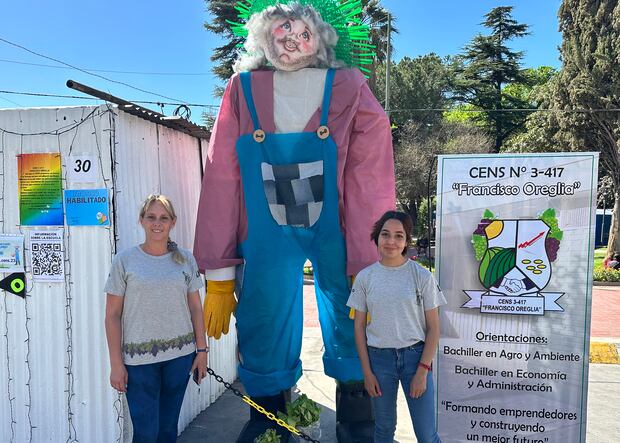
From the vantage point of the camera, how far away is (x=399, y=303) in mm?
2082

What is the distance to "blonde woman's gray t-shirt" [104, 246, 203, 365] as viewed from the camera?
6.77 feet

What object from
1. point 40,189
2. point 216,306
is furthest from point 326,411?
point 40,189

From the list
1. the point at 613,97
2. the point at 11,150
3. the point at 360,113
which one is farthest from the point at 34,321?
the point at 613,97

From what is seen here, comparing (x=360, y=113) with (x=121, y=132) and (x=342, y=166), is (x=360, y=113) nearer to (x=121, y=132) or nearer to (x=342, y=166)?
(x=342, y=166)

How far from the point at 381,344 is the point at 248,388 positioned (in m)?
0.99

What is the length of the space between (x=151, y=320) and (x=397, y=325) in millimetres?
1033

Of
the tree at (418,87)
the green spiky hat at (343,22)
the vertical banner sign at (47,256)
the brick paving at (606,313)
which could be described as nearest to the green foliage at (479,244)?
the green spiky hat at (343,22)

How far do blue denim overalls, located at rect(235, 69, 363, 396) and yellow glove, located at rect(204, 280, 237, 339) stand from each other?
0.29 ft

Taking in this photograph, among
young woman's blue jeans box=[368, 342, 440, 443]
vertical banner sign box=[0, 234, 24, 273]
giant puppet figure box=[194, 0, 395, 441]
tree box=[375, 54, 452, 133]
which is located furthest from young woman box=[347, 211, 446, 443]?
tree box=[375, 54, 452, 133]

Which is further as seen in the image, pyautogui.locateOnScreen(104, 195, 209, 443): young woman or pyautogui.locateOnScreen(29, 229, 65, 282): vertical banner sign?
pyautogui.locateOnScreen(29, 229, 65, 282): vertical banner sign

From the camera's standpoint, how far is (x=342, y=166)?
8.48 ft

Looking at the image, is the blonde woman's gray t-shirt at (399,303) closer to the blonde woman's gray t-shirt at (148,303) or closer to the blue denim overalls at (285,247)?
the blue denim overalls at (285,247)

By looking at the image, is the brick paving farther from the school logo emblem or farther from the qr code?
the qr code

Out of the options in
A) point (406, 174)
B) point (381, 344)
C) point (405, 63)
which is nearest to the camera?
point (381, 344)
